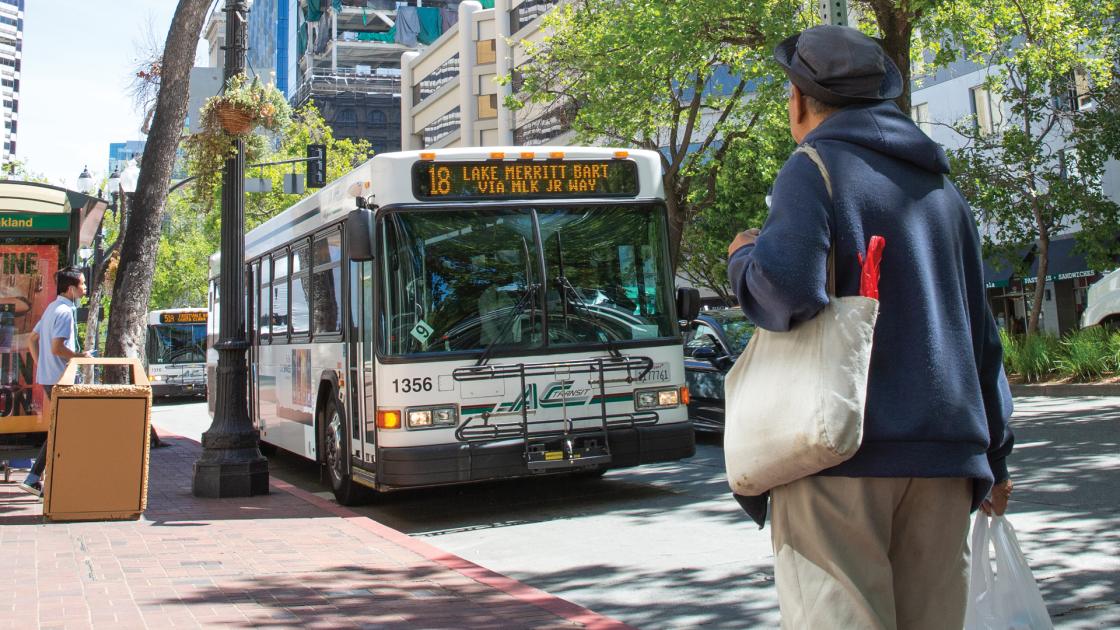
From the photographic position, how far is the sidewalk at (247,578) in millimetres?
5348

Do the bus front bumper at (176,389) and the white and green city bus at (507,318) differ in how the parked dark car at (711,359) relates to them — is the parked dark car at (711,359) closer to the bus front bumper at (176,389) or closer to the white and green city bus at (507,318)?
the white and green city bus at (507,318)

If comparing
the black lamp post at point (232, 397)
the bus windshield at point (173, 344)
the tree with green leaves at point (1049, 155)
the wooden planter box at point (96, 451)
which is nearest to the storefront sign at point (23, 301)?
the black lamp post at point (232, 397)

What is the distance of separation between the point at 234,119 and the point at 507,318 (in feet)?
12.5

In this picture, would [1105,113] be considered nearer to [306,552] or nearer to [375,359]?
[375,359]

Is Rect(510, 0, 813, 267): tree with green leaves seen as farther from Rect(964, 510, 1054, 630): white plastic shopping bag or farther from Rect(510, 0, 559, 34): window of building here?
Rect(510, 0, 559, 34): window of building

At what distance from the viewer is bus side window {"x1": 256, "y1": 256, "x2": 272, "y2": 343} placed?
12953mm

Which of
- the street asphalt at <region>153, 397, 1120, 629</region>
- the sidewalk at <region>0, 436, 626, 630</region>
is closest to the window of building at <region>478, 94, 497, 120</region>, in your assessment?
the street asphalt at <region>153, 397, 1120, 629</region>

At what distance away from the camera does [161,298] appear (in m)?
59.8

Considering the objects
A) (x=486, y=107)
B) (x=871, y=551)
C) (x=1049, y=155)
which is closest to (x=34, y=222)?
(x=871, y=551)

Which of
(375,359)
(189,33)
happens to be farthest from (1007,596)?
(189,33)

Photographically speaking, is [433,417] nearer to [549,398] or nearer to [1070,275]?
[549,398]

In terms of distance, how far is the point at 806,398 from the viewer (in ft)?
7.14

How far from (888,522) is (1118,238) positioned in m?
26.6

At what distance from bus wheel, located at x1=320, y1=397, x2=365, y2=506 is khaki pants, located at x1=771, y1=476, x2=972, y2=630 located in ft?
25.7
